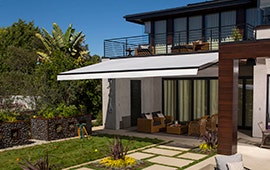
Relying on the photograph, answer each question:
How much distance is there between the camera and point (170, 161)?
13000 millimetres

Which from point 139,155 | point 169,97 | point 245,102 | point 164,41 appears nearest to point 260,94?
point 245,102

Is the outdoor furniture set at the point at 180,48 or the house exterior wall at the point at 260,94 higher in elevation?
the outdoor furniture set at the point at 180,48

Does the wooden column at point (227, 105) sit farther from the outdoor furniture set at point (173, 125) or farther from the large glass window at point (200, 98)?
the large glass window at point (200, 98)

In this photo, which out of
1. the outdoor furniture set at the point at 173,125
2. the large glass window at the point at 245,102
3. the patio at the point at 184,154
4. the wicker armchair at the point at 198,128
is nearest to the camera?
the patio at the point at 184,154

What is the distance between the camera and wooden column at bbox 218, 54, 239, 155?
542 inches

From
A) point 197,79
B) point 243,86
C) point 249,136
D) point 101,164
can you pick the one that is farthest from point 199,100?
point 101,164

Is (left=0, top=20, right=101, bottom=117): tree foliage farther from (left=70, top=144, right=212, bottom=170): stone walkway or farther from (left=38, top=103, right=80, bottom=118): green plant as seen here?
(left=70, top=144, right=212, bottom=170): stone walkway

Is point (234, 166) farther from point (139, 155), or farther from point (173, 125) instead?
point (173, 125)

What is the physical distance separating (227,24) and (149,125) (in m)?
10.1

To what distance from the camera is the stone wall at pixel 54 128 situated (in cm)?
1828

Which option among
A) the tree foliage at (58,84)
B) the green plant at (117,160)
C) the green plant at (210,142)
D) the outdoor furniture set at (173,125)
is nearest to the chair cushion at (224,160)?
the green plant at (117,160)

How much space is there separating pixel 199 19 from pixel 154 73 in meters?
11.2

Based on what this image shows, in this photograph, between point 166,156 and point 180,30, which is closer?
point 166,156

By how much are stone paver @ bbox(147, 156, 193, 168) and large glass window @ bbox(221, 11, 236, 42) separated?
1261cm
